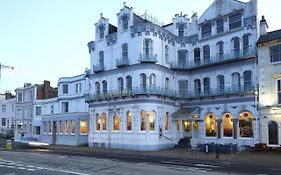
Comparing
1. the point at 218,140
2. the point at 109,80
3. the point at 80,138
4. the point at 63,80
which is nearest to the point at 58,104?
the point at 63,80

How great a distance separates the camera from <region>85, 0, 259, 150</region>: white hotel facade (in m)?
36.3

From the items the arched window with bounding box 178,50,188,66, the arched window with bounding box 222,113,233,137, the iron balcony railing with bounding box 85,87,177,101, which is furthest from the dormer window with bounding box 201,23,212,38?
the arched window with bounding box 222,113,233,137

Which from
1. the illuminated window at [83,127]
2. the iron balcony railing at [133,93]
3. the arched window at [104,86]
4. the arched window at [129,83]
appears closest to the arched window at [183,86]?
the iron balcony railing at [133,93]

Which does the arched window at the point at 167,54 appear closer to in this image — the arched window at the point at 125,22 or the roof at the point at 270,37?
the arched window at the point at 125,22

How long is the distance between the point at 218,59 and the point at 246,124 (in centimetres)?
818

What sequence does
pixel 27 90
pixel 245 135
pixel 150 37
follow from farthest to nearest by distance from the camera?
pixel 27 90, pixel 150 37, pixel 245 135

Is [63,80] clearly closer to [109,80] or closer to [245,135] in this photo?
[109,80]

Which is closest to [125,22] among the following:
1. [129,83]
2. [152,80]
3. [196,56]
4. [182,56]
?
[129,83]

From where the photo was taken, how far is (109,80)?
41.5 meters

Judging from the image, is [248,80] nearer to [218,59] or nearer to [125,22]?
[218,59]

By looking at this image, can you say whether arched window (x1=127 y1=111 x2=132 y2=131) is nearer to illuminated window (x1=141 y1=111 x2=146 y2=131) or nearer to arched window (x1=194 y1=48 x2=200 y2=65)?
illuminated window (x1=141 y1=111 x2=146 y2=131)

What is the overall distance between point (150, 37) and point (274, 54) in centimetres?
1344

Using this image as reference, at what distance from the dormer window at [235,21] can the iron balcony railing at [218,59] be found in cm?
305

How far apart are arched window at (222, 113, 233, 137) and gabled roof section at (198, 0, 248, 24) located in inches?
482
